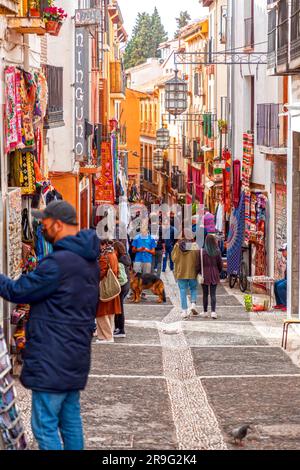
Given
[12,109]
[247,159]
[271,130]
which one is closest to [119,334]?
[12,109]

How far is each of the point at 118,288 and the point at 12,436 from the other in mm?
8333

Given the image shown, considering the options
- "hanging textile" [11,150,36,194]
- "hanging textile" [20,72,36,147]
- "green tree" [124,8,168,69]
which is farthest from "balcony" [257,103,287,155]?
"green tree" [124,8,168,69]

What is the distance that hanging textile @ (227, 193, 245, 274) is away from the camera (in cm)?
2878

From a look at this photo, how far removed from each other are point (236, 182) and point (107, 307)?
16.5 metres

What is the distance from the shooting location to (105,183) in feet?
121

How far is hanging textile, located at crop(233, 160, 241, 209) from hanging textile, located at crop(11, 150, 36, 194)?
1605 centimetres

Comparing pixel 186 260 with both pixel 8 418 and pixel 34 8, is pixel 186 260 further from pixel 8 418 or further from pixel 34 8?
pixel 8 418

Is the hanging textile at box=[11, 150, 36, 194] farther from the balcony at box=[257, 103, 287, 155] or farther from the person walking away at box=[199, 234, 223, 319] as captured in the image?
the balcony at box=[257, 103, 287, 155]

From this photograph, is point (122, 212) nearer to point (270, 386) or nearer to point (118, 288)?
point (118, 288)

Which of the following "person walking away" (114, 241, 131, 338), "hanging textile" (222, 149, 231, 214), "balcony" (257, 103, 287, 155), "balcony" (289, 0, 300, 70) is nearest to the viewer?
"person walking away" (114, 241, 131, 338)

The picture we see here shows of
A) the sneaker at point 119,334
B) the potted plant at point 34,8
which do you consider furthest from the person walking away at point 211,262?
the potted plant at point 34,8

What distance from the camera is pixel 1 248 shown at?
1284cm

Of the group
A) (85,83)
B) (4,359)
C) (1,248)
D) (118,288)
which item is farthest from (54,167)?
(4,359)

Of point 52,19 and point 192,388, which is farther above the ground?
point 52,19
